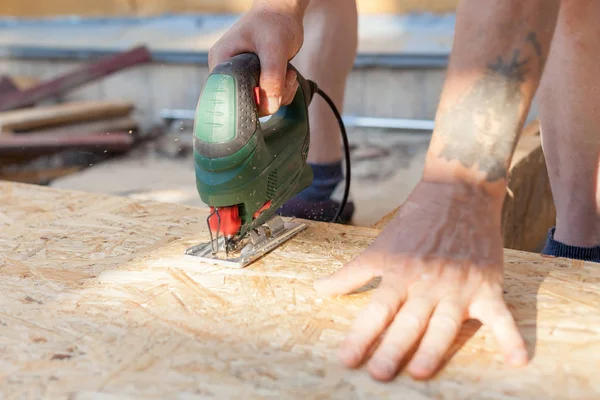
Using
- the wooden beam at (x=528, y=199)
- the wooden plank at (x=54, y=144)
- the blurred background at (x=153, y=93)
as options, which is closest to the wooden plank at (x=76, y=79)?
the blurred background at (x=153, y=93)

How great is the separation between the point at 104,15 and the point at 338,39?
3.59 m

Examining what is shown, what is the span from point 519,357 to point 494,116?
1.38 ft

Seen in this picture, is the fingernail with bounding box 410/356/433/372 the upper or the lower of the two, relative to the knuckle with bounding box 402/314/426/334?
lower

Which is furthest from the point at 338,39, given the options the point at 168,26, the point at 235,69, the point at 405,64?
the point at 168,26

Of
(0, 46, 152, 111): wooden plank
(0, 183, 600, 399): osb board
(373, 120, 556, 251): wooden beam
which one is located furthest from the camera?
(0, 46, 152, 111): wooden plank

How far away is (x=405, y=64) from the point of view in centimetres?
376

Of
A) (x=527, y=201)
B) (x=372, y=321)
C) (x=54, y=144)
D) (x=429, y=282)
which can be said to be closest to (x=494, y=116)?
(x=429, y=282)

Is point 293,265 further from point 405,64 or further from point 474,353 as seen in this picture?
point 405,64

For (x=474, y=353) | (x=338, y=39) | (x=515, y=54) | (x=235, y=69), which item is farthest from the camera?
(x=338, y=39)

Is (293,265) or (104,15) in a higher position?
(104,15)

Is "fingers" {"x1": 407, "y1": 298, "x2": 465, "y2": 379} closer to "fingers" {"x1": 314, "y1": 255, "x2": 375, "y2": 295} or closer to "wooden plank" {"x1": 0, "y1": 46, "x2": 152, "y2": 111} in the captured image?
"fingers" {"x1": 314, "y1": 255, "x2": 375, "y2": 295}

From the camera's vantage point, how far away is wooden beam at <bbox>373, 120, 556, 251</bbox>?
2217mm

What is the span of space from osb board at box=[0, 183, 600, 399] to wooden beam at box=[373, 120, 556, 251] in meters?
0.86

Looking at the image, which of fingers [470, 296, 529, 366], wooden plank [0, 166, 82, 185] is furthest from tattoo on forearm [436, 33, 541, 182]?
wooden plank [0, 166, 82, 185]
